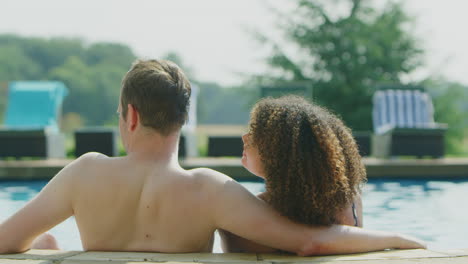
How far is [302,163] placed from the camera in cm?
181

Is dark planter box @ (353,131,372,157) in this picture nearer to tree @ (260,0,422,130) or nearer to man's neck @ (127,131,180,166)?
tree @ (260,0,422,130)

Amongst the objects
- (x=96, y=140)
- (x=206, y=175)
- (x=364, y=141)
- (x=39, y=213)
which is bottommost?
(x=364, y=141)

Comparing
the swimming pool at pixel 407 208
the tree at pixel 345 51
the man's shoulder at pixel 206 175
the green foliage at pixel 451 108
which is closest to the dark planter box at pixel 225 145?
the swimming pool at pixel 407 208

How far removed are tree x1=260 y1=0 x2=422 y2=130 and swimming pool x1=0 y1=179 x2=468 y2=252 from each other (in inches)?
330

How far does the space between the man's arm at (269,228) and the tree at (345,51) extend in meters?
13.6

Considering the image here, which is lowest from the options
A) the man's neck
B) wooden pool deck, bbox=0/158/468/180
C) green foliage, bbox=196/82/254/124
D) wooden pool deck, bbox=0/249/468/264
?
green foliage, bbox=196/82/254/124

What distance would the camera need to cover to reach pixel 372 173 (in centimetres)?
740

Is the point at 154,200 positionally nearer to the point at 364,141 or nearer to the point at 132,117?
the point at 132,117

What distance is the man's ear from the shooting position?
5.90ft

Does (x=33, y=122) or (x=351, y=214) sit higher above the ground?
(x=351, y=214)

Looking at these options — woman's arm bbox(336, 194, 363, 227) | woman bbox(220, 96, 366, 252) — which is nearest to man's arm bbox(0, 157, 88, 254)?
woman bbox(220, 96, 366, 252)

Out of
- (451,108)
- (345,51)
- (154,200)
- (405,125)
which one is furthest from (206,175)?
(451,108)

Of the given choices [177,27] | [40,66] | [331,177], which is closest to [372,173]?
[331,177]

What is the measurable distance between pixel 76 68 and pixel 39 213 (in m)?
51.5
